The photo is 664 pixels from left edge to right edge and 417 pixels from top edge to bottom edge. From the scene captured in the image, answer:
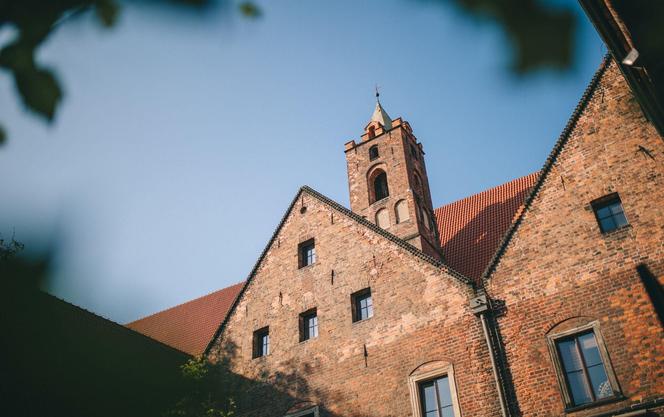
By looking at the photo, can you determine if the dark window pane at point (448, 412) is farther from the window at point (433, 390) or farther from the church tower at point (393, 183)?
the church tower at point (393, 183)

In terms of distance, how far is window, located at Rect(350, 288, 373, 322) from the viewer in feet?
41.4

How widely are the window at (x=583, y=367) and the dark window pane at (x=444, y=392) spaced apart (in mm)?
2183

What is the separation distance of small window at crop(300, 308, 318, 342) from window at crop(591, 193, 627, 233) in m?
6.95

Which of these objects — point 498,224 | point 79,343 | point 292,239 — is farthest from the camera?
point 498,224

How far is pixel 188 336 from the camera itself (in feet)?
70.4

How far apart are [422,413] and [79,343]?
7.98 metres

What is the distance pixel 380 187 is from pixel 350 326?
7.78 metres

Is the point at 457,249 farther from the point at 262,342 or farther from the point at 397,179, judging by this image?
the point at 262,342

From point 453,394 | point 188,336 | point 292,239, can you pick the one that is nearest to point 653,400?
point 453,394

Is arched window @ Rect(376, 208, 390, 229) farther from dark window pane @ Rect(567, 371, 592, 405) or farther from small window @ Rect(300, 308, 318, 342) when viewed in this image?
dark window pane @ Rect(567, 371, 592, 405)

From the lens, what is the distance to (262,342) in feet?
46.3

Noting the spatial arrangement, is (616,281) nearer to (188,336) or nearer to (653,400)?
(653,400)

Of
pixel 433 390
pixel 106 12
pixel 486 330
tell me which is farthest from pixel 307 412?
pixel 106 12

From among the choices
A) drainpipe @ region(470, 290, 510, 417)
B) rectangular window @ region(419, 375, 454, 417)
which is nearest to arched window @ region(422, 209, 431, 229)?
drainpipe @ region(470, 290, 510, 417)
